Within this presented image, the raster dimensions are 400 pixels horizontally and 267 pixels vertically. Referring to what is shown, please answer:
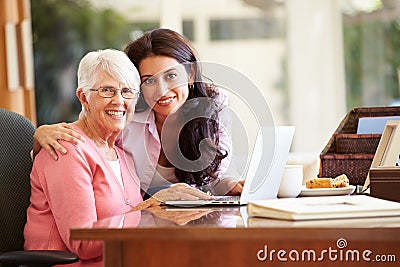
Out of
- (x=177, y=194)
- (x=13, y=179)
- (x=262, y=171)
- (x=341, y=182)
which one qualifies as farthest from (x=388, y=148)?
(x=13, y=179)

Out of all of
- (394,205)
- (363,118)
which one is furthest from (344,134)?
(394,205)

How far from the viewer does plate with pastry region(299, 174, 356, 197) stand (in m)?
2.04

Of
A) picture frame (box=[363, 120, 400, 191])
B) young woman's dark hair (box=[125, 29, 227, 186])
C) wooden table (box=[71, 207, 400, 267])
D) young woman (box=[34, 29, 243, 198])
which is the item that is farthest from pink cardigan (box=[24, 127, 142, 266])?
picture frame (box=[363, 120, 400, 191])

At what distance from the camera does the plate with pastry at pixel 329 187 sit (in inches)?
80.5

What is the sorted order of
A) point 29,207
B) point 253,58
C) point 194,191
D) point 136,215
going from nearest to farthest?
point 136,215 < point 194,191 < point 29,207 < point 253,58

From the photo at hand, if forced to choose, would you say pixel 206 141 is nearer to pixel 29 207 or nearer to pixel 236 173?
pixel 236 173

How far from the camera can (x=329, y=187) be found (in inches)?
83.6

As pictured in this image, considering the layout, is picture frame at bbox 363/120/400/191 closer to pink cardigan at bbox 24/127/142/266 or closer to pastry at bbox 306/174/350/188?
pastry at bbox 306/174/350/188

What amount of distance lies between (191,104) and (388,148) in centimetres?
63

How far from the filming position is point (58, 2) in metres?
6.08

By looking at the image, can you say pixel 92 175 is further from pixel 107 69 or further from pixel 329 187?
pixel 329 187

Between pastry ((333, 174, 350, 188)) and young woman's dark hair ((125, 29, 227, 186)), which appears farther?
young woman's dark hair ((125, 29, 227, 186))

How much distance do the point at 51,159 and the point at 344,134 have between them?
2.82ft

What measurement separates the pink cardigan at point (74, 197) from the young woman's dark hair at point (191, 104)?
0.74 feet
